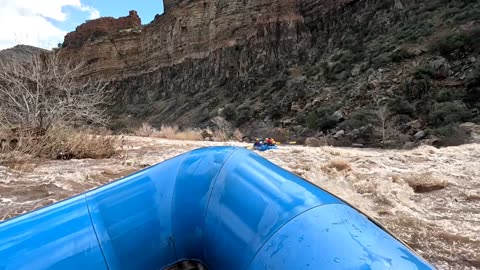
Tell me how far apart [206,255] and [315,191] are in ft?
1.69

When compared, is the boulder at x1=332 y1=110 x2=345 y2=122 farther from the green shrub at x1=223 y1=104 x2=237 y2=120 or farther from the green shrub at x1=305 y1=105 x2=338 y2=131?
the green shrub at x1=223 y1=104 x2=237 y2=120

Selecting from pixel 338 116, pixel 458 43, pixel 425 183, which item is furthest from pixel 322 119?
pixel 425 183

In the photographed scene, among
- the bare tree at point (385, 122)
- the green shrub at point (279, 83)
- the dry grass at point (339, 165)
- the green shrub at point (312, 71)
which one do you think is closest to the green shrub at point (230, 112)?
the green shrub at point (279, 83)

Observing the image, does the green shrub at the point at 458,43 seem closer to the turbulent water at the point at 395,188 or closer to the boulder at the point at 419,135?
the boulder at the point at 419,135

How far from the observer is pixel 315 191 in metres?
1.33

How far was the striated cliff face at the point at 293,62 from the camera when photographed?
15961 millimetres

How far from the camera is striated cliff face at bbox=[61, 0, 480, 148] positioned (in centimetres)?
1596

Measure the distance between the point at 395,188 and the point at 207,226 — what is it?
11.0ft

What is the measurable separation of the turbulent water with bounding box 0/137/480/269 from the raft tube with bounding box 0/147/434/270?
1592 mm

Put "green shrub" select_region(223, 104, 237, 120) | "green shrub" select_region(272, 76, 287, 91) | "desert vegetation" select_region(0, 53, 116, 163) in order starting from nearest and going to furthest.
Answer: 1. "desert vegetation" select_region(0, 53, 116, 163)
2. "green shrub" select_region(223, 104, 237, 120)
3. "green shrub" select_region(272, 76, 287, 91)

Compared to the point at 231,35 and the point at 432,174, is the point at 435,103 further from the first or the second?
the point at 231,35

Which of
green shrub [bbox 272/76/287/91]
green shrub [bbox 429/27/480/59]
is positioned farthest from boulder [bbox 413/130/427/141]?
green shrub [bbox 272/76/287/91]

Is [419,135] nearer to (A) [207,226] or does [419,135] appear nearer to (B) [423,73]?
(B) [423,73]

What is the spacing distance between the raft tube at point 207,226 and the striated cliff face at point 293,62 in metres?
12.0
